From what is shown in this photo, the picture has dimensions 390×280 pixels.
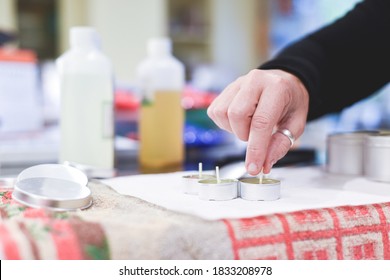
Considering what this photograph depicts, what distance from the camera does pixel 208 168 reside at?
881 mm

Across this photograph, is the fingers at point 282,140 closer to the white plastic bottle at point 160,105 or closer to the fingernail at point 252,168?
the fingernail at point 252,168

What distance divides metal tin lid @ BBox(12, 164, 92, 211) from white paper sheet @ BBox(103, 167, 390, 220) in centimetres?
7

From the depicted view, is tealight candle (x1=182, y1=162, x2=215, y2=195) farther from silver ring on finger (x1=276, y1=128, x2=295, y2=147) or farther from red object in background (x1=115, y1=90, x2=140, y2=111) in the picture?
red object in background (x1=115, y1=90, x2=140, y2=111)

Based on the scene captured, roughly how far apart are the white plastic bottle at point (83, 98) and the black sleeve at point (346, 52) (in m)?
0.30

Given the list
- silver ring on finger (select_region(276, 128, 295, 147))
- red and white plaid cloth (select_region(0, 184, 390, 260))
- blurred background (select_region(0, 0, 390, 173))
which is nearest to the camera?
red and white plaid cloth (select_region(0, 184, 390, 260))

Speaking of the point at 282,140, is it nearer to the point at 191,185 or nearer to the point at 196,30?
the point at 191,185

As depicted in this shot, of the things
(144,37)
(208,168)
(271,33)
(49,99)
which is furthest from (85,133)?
(271,33)

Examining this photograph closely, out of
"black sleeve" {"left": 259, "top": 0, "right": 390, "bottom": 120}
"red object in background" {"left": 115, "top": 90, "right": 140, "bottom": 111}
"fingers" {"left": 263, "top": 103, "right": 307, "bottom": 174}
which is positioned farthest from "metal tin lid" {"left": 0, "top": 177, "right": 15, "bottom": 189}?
"red object in background" {"left": 115, "top": 90, "right": 140, "bottom": 111}

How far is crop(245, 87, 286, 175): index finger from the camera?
62 cm

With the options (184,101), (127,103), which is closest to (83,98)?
(184,101)

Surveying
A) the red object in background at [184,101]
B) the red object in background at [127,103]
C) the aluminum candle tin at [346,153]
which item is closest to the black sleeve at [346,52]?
the aluminum candle tin at [346,153]

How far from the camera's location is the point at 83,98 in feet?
2.73

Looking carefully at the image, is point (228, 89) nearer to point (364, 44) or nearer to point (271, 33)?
point (364, 44)

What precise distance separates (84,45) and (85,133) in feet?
0.48
